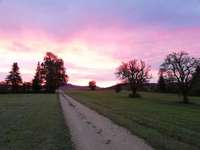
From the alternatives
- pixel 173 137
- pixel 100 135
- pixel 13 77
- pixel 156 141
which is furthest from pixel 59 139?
pixel 13 77

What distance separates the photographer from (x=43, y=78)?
124 m

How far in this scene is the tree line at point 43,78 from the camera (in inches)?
4678

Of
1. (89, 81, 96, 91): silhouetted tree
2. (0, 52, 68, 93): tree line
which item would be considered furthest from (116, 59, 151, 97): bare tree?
(89, 81, 96, 91): silhouetted tree

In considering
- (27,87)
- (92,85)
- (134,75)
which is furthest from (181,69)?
(92,85)

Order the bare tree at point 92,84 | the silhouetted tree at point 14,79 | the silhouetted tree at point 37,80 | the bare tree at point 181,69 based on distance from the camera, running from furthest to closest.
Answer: the bare tree at point 92,84 → the silhouetted tree at point 14,79 → the silhouetted tree at point 37,80 → the bare tree at point 181,69

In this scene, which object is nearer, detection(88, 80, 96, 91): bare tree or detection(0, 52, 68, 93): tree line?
detection(0, 52, 68, 93): tree line

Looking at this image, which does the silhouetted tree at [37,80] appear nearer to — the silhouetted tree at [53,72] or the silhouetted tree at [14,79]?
the silhouetted tree at [53,72]

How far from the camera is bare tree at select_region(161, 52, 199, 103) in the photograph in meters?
62.3

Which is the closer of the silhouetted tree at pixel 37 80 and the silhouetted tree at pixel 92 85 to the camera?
the silhouetted tree at pixel 37 80

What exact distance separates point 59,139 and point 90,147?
Result: 2333 millimetres

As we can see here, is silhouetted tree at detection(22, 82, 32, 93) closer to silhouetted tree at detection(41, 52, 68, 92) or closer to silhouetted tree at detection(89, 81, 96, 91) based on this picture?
silhouetted tree at detection(41, 52, 68, 92)

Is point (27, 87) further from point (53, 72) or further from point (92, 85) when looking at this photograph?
point (92, 85)

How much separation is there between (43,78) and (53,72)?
15.1 feet

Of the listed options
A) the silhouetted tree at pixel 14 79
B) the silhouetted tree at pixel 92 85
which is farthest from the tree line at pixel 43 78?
the silhouetted tree at pixel 92 85
